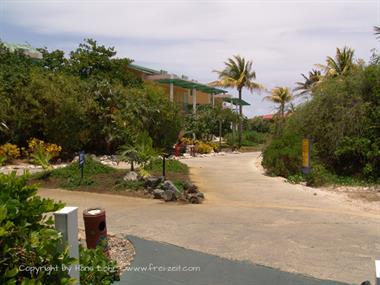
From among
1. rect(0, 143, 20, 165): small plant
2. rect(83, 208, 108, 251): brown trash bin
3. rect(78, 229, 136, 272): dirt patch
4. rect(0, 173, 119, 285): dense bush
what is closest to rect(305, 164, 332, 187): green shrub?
rect(78, 229, 136, 272): dirt patch

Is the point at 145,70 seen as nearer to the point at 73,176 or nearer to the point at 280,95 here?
the point at 280,95

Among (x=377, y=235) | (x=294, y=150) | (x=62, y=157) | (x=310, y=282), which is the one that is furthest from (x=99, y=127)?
(x=310, y=282)

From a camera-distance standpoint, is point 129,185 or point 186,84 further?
point 186,84

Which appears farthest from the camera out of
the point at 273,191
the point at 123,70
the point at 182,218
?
the point at 123,70

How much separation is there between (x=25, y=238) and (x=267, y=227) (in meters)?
5.17

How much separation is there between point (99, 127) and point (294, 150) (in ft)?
35.1

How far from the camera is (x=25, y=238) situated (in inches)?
111

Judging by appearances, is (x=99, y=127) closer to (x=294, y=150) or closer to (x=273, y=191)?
(x=294, y=150)

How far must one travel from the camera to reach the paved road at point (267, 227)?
5509mm

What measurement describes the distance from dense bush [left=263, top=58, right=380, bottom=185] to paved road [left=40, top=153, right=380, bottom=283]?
400 cm

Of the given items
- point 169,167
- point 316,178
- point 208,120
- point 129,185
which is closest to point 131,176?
point 129,185

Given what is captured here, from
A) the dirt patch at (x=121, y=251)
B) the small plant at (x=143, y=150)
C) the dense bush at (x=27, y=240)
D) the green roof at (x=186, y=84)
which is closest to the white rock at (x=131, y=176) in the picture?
the small plant at (x=143, y=150)

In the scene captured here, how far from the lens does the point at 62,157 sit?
20453mm

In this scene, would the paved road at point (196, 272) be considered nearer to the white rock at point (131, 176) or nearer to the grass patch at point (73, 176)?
the white rock at point (131, 176)
